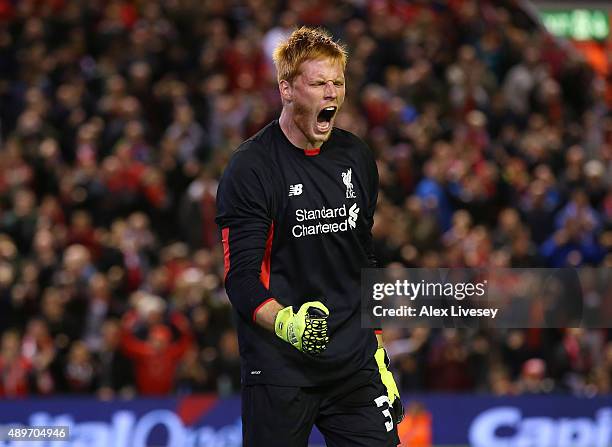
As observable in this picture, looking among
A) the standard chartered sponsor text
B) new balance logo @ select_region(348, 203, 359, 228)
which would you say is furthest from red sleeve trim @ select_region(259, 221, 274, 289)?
new balance logo @ select_region(348, 203, 359, 228)

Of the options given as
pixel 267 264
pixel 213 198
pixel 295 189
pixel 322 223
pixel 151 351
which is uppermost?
pixel 213 198

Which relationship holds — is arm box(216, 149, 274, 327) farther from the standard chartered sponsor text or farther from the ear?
the ear

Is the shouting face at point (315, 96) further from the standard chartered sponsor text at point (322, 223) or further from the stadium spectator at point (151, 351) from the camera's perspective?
the stadium spectator at point (151, 351)

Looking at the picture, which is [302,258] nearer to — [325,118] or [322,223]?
[322,223]

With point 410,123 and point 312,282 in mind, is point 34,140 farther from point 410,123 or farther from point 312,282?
point 312,282

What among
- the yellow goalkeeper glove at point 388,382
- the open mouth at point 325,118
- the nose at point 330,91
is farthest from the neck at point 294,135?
the yellow goalkeeper glove at point 388,382

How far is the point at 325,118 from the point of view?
17.7 feet

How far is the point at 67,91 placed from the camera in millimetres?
15242

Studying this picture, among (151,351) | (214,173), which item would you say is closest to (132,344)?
(151,351)

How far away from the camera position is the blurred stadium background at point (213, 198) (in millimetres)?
12492

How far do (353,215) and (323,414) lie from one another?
84 cm

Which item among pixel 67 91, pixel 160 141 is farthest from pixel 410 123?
pixel 67 91

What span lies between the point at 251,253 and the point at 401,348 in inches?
329

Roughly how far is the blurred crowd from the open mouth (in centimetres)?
792
